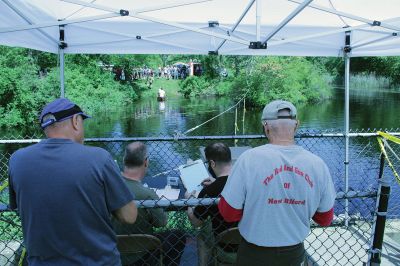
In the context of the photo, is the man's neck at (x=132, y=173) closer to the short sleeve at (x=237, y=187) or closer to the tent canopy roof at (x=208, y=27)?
the short sleeve at (x=237, y=187)

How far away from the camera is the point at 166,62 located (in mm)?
64688

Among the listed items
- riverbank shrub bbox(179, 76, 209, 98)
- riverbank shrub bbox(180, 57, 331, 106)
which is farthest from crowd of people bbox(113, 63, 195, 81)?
riverbank shrub bbox(180, 57, 331, 106)

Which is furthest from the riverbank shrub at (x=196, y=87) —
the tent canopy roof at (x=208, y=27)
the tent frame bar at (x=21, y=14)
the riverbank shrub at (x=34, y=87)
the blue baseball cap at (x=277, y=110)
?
the blue baseball cap at (x=277, y=110)

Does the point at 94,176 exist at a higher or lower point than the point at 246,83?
lower

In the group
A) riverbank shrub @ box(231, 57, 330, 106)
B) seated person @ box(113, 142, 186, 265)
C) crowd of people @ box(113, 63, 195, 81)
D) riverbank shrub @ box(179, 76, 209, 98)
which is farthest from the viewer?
riverbank shrub @ box(179, 76, 209, 98)

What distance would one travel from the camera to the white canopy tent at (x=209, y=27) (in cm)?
452

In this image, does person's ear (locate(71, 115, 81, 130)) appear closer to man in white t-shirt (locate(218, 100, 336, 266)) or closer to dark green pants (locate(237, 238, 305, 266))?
man in white t-shirt (locate(218, 100, 336, 266))

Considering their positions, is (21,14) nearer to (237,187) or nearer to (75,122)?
(75,122)

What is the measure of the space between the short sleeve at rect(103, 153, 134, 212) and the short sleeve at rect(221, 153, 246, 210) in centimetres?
50

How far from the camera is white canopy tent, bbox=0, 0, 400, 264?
178 inches

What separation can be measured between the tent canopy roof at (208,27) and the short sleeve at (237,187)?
2.49 metres

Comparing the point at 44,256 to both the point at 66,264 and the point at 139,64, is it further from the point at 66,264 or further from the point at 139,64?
the point at 139,64

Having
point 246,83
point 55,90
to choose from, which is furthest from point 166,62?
point 55,90

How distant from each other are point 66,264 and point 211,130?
2255 cm
